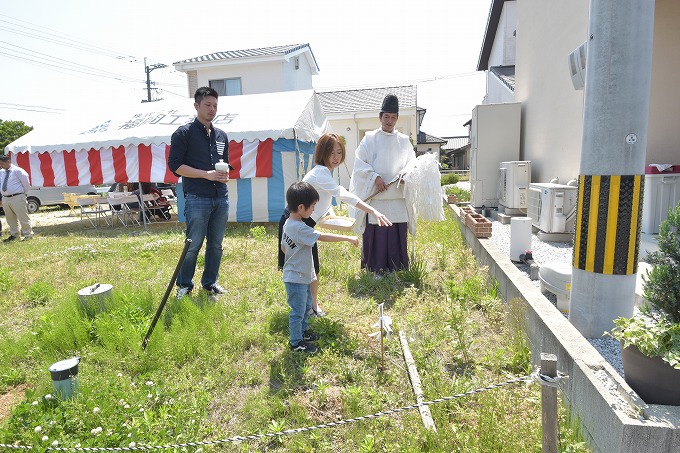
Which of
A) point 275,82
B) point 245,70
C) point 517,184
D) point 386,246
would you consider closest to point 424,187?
point 386,246

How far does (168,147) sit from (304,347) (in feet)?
25.6

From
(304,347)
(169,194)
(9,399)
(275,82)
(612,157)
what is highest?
(275,82)

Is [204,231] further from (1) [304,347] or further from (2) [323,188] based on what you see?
(1) [304,347]

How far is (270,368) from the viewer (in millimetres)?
2889

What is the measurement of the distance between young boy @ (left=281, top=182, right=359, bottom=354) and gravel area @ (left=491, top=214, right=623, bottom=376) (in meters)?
1.63

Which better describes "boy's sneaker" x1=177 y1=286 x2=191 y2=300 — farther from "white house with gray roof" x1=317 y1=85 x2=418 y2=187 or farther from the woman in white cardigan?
"white house with gray roof" x1=317 y1=85 x2=418 y2=187

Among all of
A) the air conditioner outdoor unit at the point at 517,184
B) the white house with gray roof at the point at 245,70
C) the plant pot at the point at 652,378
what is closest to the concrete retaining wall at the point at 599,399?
the plant pot at the point at 652,378

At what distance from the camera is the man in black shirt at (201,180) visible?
4070mm

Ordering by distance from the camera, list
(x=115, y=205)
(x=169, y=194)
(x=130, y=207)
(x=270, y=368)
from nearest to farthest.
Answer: (x=270, y=368) → (x=115, y=205) → (x=130, y=207) → (x=169, y=194)

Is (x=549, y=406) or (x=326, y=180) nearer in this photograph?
(x=549, y=406)

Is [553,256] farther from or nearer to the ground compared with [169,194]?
nearer to the ground

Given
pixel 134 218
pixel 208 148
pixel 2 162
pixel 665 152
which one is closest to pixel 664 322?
pixel 208 148

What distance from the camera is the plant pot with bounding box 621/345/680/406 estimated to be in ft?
5.43

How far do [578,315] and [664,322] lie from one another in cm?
85
